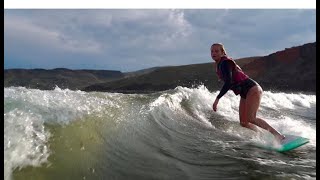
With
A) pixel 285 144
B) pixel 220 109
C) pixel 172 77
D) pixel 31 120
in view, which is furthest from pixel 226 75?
pixel 172 77

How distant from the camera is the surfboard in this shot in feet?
14.6

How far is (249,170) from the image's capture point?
3.58 meters

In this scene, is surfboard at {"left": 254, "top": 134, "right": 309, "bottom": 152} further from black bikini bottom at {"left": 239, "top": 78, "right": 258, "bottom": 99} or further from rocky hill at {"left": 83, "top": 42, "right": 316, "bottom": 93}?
rocky hill at {"left": 83, "top": 42, "right": 316, "bottom": 93}

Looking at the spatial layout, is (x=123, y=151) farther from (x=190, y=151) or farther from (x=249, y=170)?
(x=249, y=170)

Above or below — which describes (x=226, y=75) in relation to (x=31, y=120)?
above

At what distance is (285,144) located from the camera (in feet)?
14.8

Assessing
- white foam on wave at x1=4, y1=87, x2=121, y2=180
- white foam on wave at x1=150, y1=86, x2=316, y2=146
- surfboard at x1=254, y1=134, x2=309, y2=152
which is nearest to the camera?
white foam on wave at x1=4, y1=87, x2=121, y2=180

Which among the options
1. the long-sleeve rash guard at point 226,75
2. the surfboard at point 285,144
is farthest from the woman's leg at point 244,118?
the surfboard at point 285,144

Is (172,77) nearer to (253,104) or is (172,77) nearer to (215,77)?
(215,77)

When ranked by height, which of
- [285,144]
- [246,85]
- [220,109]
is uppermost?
[246,85]

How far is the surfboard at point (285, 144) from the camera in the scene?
444cm

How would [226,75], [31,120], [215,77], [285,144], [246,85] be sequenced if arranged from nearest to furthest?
[31,120], [285,144], [226,75], [246,85], [215,77]

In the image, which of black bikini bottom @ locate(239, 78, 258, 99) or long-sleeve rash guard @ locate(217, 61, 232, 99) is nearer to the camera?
long-sleeve rash guard @ locate(217, 61, 232, 99)

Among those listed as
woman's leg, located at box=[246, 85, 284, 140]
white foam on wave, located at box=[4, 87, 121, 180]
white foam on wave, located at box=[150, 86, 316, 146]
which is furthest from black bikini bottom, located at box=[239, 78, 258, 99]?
white foam on wave, located at box=[4, 87, 121, 180]
